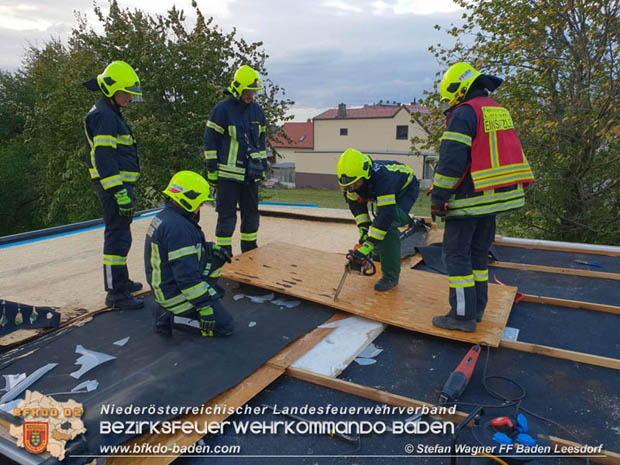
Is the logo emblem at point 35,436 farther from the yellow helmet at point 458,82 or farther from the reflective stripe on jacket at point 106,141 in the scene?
the yellow helmet at point 458,82

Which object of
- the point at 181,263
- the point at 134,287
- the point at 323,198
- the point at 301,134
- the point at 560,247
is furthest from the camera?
the point at 301,134

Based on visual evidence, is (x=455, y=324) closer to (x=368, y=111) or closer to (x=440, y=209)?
(x=440, y=209)

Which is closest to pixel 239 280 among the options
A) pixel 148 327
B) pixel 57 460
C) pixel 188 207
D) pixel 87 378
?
pixel 148 327

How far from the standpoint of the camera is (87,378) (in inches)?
103

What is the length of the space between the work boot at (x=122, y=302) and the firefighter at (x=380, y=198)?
205 cm

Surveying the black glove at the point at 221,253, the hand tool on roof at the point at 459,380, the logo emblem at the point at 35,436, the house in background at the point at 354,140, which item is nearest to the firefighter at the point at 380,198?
the black glove at the point at 221,253

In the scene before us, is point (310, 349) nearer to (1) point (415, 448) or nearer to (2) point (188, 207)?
(1) point (415, 448)

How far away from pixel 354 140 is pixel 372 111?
3068mm

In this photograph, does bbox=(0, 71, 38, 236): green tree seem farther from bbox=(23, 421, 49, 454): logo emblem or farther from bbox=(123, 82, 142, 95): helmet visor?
bbox=(23, 421, 49, 454): logo emblem

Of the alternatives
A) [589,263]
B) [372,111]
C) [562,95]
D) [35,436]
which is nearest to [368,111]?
[372,111]

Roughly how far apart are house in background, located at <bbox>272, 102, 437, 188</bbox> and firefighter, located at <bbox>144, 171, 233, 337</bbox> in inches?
1229

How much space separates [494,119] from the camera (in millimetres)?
3033

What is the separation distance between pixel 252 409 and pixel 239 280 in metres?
1.80

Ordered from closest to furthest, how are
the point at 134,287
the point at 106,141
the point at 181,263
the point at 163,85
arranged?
1. the point at 181,263
2. the point at 106,141
3. the point at 134,287
4. the point at 163,85
